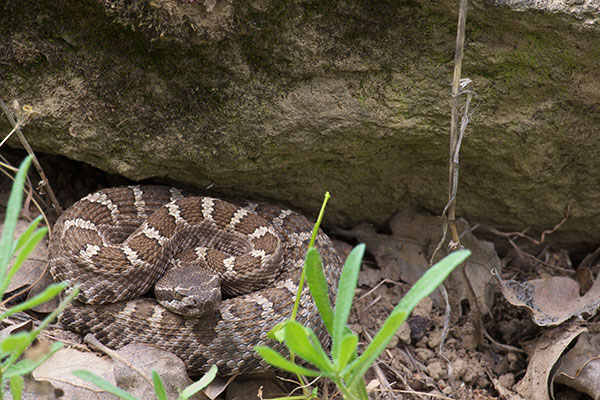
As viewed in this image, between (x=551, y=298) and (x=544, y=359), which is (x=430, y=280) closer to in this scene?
(x=544, y=359)

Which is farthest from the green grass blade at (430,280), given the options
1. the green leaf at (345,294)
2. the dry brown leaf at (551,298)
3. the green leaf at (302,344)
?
the dry brown leaf at (551,298)

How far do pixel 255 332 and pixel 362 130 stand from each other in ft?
5.45

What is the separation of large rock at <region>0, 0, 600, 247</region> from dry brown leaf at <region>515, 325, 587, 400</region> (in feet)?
3.96

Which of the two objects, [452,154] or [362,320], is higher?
[452,154]

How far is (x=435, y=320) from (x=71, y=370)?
2.88 meters

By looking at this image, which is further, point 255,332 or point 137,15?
point 255,332

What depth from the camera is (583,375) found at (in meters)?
4.16

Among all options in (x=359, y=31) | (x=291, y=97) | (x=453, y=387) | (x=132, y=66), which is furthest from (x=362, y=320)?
(x=132, y=66)

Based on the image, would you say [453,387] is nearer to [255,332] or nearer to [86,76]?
[255,332]

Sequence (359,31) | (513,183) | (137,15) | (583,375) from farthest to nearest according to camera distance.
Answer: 1. (513,183)
2. (583,375)
3. (359,31)
4. (137,15)

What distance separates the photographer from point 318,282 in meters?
2.57

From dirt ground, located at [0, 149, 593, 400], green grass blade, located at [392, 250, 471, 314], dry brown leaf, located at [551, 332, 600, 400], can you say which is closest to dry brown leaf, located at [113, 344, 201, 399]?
dirt ground, located at [0, 149, 593, 400]

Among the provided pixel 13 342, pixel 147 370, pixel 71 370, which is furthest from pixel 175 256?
pixel 13 342

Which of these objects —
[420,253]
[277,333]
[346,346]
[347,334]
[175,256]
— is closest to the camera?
[346,346]
